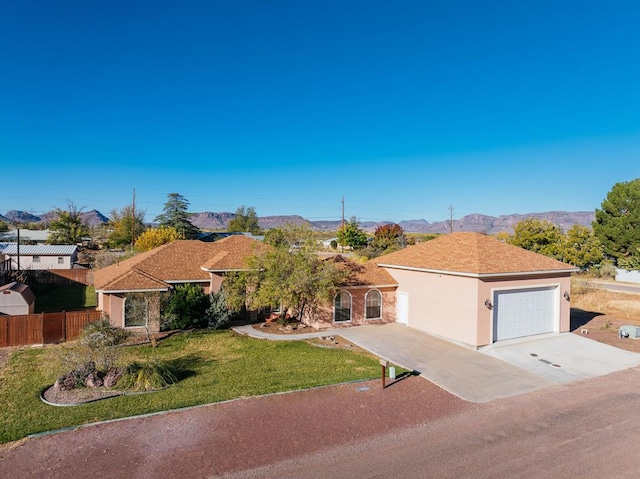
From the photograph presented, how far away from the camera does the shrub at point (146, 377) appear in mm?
12266

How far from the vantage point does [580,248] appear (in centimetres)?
4516

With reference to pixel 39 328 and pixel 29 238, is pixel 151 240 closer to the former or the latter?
pixel 39 328

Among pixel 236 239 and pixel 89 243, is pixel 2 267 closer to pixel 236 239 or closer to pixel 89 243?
pixel 236 239

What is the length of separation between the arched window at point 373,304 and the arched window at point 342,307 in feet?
3.79

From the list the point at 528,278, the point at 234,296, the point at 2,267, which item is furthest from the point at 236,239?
the point at 2,267

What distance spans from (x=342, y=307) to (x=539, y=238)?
31.4 m

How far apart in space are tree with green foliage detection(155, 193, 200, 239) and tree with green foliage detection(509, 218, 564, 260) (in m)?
47.9

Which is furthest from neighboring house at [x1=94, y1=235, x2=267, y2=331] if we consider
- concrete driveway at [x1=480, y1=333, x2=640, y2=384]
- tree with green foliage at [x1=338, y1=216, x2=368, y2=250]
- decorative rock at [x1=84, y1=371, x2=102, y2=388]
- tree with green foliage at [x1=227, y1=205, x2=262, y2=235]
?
tree with green foliage at [x1=227, y1=205, x2=262, y2=235]

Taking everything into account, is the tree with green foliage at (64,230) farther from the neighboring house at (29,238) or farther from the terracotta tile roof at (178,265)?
the terracotta tile roof at (178,265)

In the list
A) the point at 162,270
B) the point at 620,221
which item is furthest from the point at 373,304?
the point at 620,221

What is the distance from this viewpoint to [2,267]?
107 ft

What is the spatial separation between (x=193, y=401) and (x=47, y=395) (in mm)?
4635

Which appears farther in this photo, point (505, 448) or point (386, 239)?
point (386, 239)

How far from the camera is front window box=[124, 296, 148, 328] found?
19.7 m
